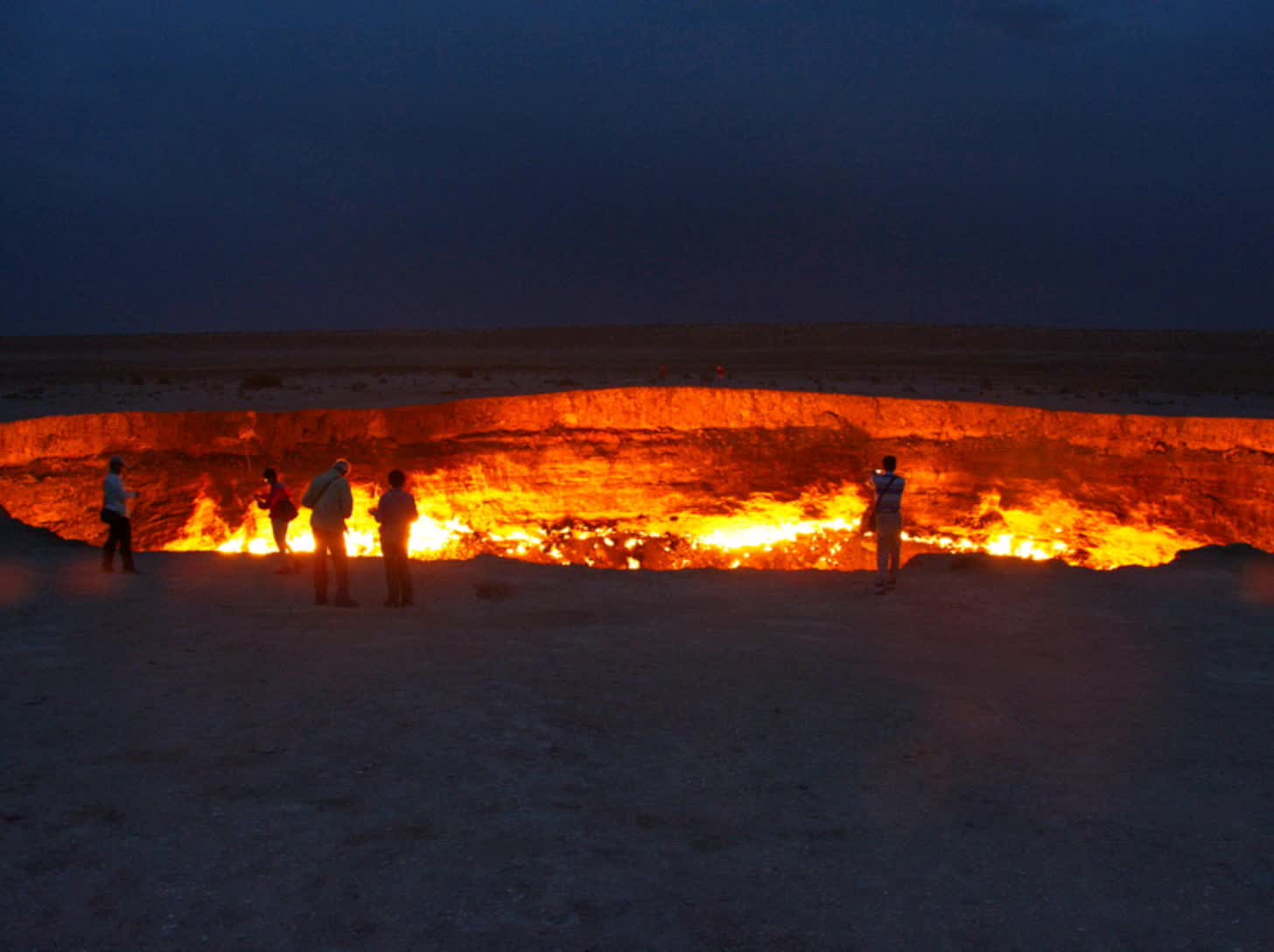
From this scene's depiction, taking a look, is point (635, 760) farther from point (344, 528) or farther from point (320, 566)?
point (320, 566)

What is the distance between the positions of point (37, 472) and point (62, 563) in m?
6.03

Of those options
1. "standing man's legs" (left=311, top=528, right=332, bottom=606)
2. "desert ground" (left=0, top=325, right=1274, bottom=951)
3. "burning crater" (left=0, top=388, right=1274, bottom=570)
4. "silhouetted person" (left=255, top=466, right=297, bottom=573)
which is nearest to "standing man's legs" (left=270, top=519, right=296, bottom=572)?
"silhouetted person" (left=255, top=466, right=297, bottom=573)

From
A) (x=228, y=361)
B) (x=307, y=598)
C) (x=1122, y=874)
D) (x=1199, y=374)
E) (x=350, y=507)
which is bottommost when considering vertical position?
(x=1122, y=874)

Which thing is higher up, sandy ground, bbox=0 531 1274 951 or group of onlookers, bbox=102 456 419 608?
group of onlookers, bbox=102 456 419 608

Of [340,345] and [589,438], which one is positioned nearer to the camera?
[589,438]

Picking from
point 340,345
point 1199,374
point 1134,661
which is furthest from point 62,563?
point 340,345

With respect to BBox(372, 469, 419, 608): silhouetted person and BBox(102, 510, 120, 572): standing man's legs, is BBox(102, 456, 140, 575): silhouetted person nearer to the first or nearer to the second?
BBox(102, 510, 120, 572): standing man's legs

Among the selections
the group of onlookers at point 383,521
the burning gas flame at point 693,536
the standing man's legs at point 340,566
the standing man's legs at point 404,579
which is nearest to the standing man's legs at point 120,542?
the group of onlookers at point 383,521

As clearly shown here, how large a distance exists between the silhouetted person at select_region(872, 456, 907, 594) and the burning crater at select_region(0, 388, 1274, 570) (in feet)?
26.9

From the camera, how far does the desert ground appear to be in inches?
163

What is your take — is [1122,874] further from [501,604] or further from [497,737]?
[501,604]

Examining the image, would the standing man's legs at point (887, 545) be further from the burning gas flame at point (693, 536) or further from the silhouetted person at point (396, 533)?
the burning gas flame at point (693, 536)

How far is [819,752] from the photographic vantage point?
235 inches

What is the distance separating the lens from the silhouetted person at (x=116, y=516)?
1066cm
